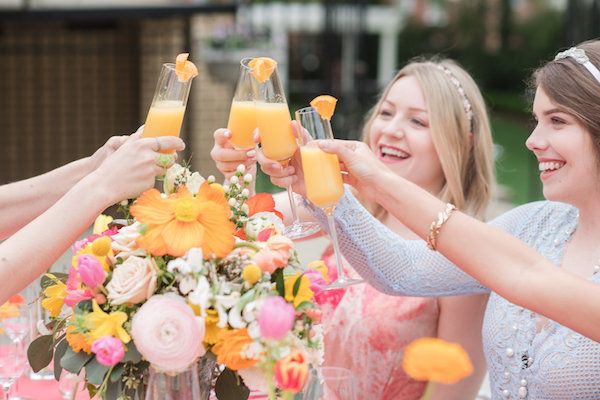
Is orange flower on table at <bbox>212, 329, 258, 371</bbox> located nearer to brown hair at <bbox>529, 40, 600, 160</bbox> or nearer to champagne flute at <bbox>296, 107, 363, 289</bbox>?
champagne flute at <bbox>296, 107, 363, 289</bbox>

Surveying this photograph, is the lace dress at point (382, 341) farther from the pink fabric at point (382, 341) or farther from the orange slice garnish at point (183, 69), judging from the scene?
the orange slice garnish at point (183, 69)

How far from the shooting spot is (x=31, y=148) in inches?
365

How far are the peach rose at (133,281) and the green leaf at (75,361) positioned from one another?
0.14 m

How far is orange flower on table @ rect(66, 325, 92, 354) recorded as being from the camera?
1.90 metres

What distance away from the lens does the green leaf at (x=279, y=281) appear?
1905 mm

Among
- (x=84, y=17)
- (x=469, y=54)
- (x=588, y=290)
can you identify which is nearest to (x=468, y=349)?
(x=588, y=290)

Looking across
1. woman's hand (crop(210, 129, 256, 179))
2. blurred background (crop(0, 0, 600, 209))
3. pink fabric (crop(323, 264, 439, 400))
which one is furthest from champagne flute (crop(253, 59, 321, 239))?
blurred background (crop(0, 0, 600, 209))

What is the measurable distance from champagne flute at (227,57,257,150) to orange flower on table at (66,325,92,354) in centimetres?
84

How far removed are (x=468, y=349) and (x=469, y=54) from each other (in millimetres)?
23722

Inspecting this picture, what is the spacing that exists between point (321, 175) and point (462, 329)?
996mm

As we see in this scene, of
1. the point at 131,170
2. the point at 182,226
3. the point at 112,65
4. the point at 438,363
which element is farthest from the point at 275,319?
the point at 112,65

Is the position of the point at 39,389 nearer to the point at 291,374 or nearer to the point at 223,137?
the point at 223,137

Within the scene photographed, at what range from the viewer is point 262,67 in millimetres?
2328

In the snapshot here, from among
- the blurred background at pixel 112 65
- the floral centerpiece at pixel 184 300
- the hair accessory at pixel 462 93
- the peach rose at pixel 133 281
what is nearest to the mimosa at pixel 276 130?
the floral centerpiece at pixel 184 300
